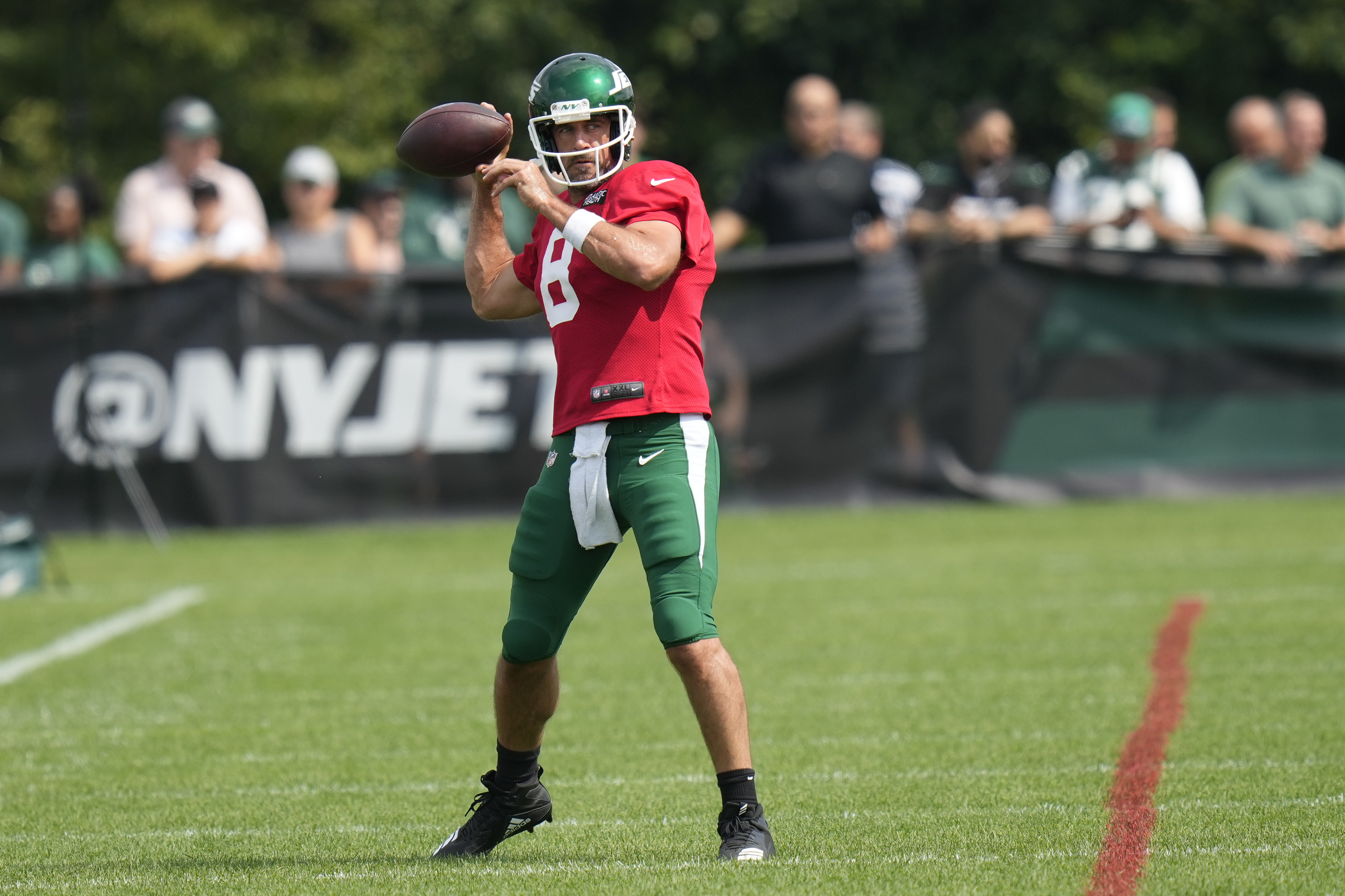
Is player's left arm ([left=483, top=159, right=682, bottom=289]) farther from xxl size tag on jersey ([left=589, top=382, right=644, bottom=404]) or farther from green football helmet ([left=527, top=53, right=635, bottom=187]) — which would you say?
xxl size tag on jersey ([left=589, top=382, right=644, bottom=404])

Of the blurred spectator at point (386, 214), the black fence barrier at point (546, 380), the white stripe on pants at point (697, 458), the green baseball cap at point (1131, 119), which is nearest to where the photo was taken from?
the white stripe on pants at point (697, 458)

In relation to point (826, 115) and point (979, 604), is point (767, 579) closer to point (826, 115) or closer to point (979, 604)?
point (979, 604)

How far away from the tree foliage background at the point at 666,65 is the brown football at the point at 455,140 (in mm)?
15258

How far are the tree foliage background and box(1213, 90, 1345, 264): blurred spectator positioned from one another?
25.9ft

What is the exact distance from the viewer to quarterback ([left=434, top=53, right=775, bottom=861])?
467 cm

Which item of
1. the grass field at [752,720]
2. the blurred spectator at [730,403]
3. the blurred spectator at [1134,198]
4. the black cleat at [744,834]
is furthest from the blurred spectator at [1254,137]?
the black cleat at [744,834]

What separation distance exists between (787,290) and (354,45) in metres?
13.0

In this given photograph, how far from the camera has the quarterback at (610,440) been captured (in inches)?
184

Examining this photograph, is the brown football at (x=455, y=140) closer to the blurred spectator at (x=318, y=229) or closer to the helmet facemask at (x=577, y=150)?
the helmet facemask at (x=577, y=150)

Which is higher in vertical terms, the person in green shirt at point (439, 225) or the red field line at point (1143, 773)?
the person in green shirt at point (439, 225)

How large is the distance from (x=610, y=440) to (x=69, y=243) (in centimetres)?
989

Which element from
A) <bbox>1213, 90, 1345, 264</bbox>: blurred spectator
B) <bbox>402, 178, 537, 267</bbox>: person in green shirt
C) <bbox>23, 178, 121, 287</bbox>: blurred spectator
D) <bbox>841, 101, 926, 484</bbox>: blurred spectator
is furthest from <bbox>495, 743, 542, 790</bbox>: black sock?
<bbox>1213, 90, 1345, 264</bbox>: blurred spectator

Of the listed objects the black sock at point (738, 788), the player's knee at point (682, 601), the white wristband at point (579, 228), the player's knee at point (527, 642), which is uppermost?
the white wristband at point (579, 228)

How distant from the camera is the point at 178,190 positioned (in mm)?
12758
